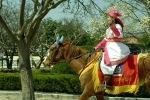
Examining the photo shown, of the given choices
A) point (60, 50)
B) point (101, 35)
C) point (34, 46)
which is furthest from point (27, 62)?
point (34, 46)

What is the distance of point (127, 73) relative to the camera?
6879 millimetres

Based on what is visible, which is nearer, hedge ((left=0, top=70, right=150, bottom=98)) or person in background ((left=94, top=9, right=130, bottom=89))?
person in background ((left=94, top=9, right=130, bottom=89))

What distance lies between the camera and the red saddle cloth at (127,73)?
269 inches

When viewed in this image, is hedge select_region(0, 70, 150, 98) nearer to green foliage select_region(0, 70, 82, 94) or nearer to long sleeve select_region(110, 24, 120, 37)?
green foliage select_region(0, 70, 82, 94)

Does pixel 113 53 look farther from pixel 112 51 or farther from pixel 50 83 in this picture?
pixel 50 83

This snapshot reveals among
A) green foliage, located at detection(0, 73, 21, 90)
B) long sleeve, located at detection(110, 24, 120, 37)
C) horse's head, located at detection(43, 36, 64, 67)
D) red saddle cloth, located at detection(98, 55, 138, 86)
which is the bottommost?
green foliage, located at detection(0, 73, 21, 90)

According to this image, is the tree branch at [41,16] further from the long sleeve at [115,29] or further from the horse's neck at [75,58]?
the long sleeve at [115,29]

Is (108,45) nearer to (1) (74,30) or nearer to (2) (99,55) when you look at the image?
→ (2) (99,55)

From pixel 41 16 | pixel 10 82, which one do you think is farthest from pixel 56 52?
pixel 10 82

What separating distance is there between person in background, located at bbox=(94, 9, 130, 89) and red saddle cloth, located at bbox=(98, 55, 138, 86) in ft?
0.31

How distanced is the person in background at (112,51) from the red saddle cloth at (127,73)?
9cm

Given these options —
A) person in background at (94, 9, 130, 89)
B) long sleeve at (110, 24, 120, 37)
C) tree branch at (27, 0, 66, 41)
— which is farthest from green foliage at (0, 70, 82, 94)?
long sleeve at (110, 24, 120, 37)

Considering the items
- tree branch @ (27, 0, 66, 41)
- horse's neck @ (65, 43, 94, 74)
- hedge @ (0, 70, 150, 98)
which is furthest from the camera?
hedge @ (0, 70, 150, 98)

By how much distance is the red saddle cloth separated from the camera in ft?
22.5
